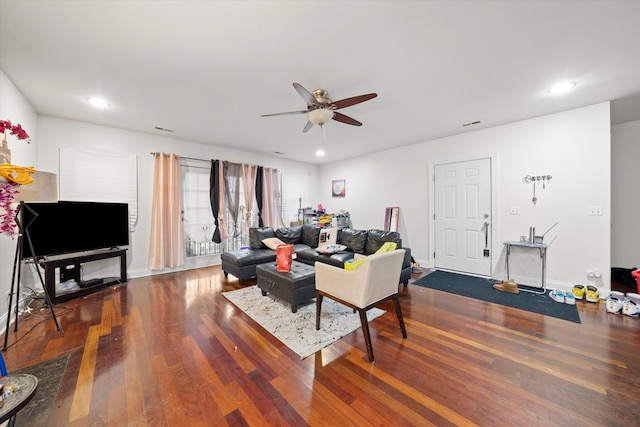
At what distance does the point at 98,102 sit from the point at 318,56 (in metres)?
2.93

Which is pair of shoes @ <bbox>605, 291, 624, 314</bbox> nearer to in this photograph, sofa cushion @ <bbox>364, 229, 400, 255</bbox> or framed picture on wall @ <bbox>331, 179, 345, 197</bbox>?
sofa cushion @ <bbox>364, 229, 400, 255</bbox>

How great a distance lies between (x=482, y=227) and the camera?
4090mm

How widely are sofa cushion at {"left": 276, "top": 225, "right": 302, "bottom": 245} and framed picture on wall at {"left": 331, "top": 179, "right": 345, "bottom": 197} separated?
76.0 inches

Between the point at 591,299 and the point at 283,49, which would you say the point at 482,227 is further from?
the point at 283,49

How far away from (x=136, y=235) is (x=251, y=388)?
3834 millimetres

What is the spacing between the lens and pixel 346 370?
181 centimetres

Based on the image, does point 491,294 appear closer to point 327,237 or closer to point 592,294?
point 592,294

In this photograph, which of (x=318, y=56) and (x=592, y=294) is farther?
(x=592, y=294)

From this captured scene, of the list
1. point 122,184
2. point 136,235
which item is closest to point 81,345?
point 136,235

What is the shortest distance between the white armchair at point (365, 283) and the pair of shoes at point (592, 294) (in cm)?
275

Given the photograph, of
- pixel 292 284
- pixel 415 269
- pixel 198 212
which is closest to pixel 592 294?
pixel 415 269

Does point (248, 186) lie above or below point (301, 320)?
above

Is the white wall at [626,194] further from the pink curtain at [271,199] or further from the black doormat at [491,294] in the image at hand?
the pink curtain at [271,199]

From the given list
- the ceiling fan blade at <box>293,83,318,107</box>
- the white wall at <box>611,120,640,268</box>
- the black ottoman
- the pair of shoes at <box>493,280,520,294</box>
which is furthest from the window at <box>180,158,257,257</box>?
the white wall at <box>611,120,640,268</box>
